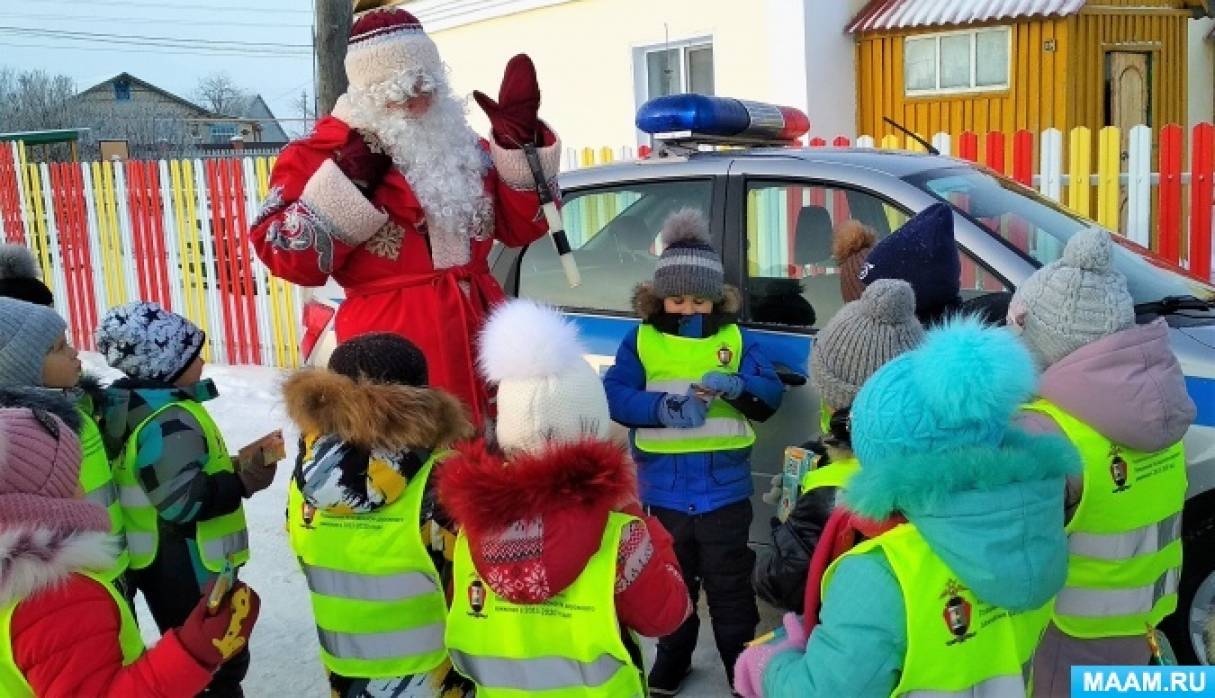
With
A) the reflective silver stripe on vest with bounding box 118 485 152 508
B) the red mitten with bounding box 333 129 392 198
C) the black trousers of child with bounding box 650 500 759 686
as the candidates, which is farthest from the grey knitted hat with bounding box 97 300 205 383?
the black trousers of child with bounding box 650 500 759 686

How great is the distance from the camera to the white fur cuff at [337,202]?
2.79m

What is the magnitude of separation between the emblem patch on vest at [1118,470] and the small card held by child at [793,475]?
0.66 meters

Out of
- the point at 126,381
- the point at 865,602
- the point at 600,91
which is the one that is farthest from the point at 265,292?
the point at 865,602

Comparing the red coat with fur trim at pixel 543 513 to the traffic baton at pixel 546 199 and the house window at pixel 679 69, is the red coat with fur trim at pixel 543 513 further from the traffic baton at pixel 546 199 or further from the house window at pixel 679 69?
the house window at pixel 679 69

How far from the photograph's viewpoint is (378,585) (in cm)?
237

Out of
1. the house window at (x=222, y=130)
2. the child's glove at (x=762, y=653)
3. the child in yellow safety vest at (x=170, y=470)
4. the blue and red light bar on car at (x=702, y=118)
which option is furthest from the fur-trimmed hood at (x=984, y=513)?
the house window at (x=222, y=130)

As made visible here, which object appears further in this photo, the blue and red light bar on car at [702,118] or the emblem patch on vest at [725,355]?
the blue and red light bar on car at [702,118]

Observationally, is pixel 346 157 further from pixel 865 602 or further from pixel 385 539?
pixel 865 602

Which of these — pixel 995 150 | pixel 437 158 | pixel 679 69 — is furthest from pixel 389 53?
pixel 679 69

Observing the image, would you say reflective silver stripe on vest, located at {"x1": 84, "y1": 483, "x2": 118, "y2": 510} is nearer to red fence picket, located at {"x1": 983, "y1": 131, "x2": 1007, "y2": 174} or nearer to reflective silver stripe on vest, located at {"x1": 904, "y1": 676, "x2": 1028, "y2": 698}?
reflective silver stripe on vest, located at {"x1": 904, "y1": 676, "x2": 1028, "y2": 698}

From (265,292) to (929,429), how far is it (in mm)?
8329

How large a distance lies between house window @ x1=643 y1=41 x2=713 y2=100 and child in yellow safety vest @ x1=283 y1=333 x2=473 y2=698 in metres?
10.5

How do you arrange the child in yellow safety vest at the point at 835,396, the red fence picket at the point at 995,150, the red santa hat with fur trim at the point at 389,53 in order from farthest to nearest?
the red fence picket at the point at 995,150 < the red santa hat with fur trim at the point at 389,53 < the child in yellow safety vest at the point at 835,396

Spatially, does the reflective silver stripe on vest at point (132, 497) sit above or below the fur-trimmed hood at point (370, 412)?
below
